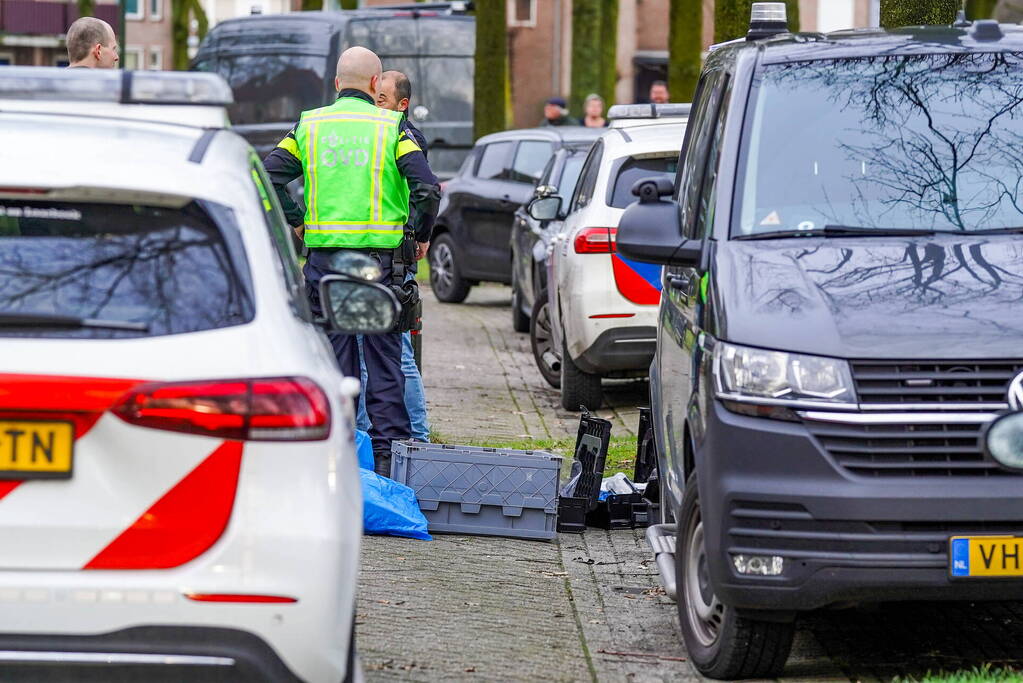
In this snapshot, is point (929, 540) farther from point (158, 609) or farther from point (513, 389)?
point (513, 389)

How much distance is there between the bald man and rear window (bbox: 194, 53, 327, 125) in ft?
49.4

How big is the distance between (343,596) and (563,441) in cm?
659

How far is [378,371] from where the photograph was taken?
28.1 ft

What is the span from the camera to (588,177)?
1177 centimetres

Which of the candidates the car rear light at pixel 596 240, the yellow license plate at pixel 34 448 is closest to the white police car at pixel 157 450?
the yellow license plate at pixel 34 448

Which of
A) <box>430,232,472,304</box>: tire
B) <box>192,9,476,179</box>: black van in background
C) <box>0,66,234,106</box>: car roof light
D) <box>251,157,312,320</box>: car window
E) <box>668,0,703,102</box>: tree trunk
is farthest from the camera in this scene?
<box>192,9,476,179</box>: black van in background

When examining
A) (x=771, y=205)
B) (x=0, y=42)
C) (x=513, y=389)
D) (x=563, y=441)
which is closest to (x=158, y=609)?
(x=771, y=205)

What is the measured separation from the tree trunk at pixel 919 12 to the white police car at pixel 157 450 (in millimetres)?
6245

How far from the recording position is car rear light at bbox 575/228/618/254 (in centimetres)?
1109

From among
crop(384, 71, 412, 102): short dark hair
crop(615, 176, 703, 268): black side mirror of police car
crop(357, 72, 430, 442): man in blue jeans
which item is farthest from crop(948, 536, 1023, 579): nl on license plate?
crop(384, 71, 412, 102): short dark hair

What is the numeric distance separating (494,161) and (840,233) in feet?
42.9

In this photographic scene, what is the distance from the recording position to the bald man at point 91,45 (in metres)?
9.19

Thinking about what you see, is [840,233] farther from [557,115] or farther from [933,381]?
[557,115]

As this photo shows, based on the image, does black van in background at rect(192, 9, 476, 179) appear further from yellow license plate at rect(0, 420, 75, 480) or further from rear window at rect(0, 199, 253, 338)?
yellow license plate at rect(0, 420, 75, 480)
